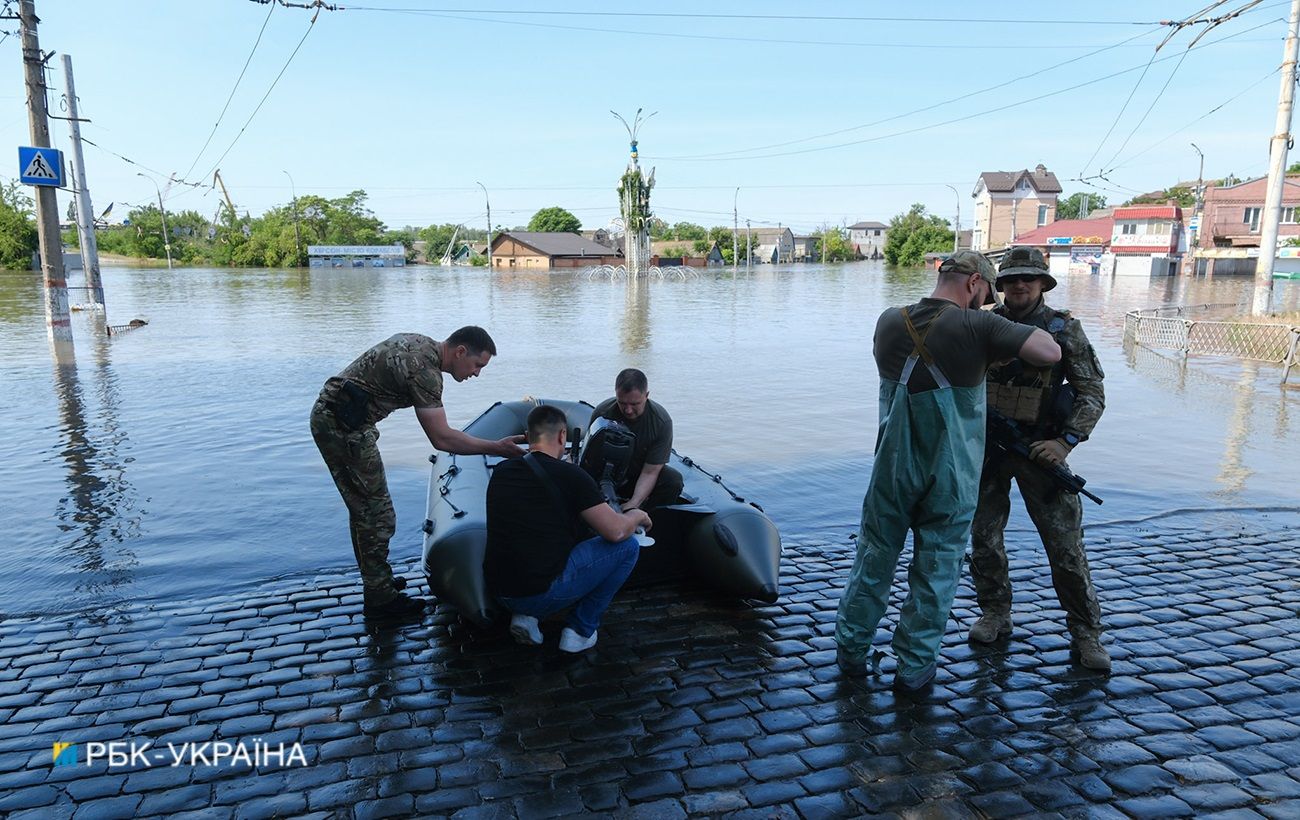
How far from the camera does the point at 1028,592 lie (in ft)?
16.5

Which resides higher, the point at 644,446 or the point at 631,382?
the point at 631,382

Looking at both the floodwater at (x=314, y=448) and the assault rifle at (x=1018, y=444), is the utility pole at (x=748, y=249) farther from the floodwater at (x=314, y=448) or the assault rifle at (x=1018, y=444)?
the assault rifle at (x=1018, y=444)

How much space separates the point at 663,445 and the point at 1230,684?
119 inches

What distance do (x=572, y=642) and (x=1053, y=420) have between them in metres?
2.57

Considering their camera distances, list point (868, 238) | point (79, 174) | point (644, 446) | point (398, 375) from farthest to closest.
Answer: point (868, 238), point (79, 174), point (644, 446), point (398, 375)

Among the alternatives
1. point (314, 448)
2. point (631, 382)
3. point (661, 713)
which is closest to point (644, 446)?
point (631, 382)

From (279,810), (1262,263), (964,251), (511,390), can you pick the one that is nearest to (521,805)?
(279,810)

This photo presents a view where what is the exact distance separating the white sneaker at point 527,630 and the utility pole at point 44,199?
1443 cm

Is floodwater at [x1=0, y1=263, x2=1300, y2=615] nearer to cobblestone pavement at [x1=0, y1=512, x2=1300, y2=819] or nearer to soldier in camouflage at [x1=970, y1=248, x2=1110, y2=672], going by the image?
cobblestone pavement at [x1=0, y1=512, x2=1300, y2=819]

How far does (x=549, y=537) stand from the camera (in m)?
3.86

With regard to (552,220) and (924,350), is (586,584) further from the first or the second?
(552,220)

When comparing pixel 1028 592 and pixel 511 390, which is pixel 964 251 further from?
pixel 511 390

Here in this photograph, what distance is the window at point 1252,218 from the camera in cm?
5956

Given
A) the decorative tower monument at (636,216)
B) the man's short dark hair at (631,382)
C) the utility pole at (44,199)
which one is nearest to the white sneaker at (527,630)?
the man's short dark hair at (631,382)
